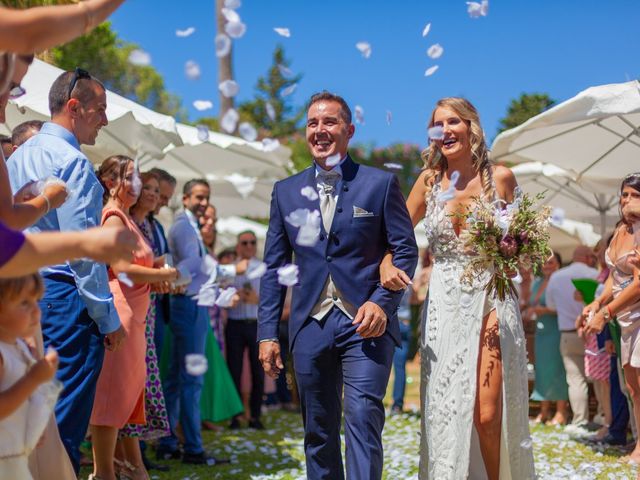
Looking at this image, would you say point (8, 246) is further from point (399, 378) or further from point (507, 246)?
point (399, 378)

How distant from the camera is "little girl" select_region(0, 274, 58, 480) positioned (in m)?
2.91

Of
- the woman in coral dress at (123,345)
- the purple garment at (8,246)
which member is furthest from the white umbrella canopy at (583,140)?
the purple garment at (8,246)

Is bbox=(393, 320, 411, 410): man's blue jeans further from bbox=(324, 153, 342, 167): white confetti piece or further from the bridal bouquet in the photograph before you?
bbox=(324, 153, 342, 167): white confetti piece

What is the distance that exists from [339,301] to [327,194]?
2.03ft

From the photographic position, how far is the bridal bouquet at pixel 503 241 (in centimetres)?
517

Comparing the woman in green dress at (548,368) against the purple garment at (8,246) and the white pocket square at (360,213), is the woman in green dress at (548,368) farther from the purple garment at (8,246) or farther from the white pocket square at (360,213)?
the purple garment at (8,246)

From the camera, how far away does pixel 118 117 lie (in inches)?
288

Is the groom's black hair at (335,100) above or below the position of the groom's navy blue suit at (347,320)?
above

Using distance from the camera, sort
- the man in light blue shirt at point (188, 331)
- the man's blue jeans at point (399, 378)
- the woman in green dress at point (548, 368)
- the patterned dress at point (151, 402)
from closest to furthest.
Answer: the patterned dress at point (151, 402) → the man in light blue shirt at point (188, 331) → the woman in green dress at point (548, 368) → the man's blue jeans at point (399, 378)

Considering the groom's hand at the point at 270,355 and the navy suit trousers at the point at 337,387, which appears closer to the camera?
the navy suit trousers at the point at 337,387

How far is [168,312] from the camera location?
24.8ft

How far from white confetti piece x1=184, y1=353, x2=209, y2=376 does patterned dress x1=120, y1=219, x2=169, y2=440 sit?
0.86 meters

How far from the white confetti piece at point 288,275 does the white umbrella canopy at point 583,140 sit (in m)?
4.02

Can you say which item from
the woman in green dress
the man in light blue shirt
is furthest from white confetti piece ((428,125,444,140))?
the woman in green dress
